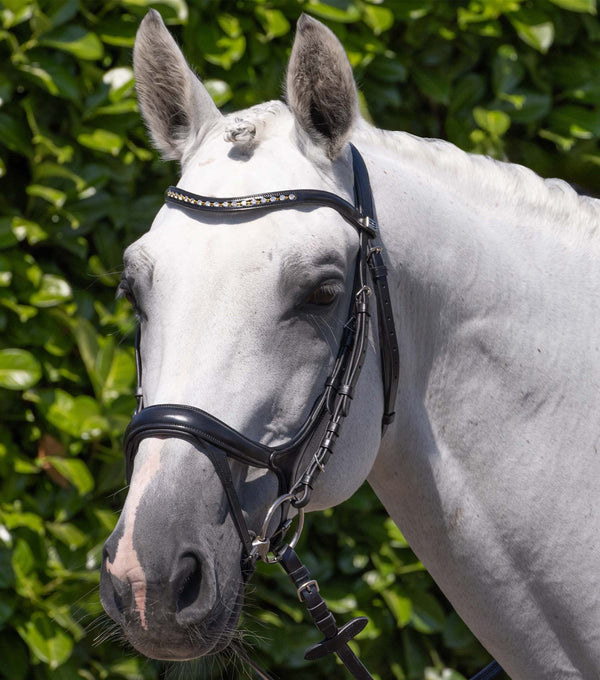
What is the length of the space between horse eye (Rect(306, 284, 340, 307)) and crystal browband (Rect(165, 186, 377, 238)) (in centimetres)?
16

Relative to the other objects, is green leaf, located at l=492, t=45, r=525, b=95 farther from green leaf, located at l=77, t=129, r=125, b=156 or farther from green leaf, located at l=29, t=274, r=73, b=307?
green leaf, located at l=29, t=274, r=73, b=307

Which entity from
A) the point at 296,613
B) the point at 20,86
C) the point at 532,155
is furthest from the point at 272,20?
the point at 296,613

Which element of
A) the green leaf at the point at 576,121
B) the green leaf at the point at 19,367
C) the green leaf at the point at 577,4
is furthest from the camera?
the green leaf at the point at 576,121

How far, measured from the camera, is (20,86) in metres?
2.85

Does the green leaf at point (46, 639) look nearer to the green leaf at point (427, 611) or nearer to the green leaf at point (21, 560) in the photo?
the green leaf at point (21, 560)

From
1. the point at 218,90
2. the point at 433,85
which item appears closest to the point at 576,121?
the point at 433,85

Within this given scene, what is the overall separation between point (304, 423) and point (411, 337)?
36cm

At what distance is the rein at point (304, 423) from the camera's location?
139cm

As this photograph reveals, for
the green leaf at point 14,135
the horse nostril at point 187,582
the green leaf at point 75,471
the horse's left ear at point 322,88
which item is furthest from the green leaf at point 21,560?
the horse's left ear at point 322,88

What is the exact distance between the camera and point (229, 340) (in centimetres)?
142

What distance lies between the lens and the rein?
1.39 meters

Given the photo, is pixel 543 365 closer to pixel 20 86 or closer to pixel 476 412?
pixel 476 412

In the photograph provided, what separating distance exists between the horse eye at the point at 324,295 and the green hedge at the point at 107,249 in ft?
3.90

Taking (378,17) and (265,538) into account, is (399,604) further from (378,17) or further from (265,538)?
(378,17)
